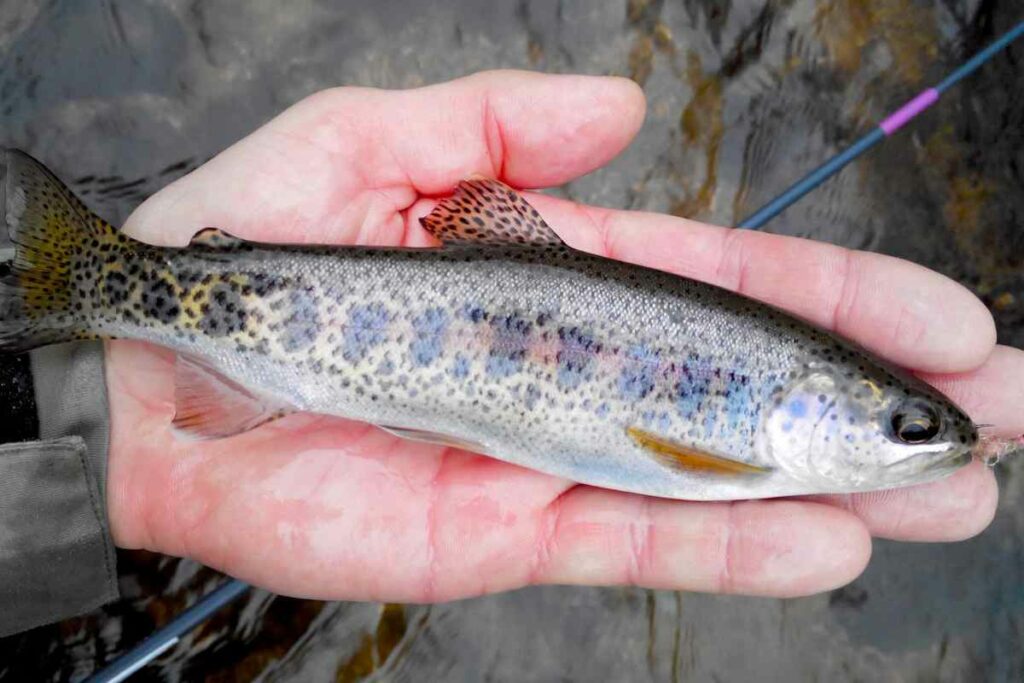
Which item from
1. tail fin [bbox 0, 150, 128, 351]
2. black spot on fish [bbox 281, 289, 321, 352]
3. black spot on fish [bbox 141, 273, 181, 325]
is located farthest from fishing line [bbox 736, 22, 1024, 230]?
tail fin [bbox 0, 150, 128, 351]

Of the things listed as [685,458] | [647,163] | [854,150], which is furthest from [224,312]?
[854,150]

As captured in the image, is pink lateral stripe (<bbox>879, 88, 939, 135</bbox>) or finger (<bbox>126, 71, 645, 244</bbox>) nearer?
finger (<bbox>126, 71, 645, 244</bbox>)

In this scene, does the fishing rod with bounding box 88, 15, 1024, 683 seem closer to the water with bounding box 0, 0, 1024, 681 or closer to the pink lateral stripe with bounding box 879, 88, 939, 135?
the pink lateral stripe with bounding box 879, 88, 939, 135

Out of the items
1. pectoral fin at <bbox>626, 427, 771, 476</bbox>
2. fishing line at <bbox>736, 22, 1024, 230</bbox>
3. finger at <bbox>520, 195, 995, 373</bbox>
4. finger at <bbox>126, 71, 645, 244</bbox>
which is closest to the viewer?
pectoral fin at <bbox>626, 427, 771, 476</bbox>

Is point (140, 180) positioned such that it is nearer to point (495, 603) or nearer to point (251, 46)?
point (251, 46)

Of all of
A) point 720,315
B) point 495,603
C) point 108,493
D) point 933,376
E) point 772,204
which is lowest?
point 495,603

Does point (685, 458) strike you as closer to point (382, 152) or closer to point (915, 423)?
point (915, 423)

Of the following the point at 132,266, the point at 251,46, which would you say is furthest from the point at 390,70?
the point at 132,266

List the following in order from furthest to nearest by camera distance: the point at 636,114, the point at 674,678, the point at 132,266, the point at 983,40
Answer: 1. the point at 983,40
2. the point at 674,678
3. the point at 636,114
4. the point at 132,266
